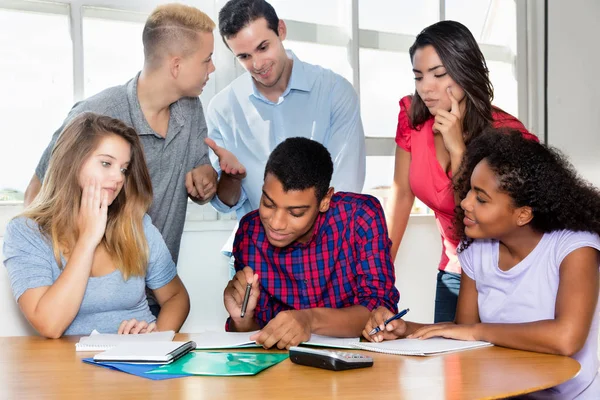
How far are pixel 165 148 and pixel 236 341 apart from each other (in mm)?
1009

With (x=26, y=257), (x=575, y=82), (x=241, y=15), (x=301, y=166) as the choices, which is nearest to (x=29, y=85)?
(x=241, y=15)

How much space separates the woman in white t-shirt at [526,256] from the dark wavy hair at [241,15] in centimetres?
96

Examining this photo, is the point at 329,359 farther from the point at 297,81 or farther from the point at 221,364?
the point at 297,81

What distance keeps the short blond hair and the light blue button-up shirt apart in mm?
344

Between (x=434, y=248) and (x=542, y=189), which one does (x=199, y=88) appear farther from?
A: (x=434, y=248)

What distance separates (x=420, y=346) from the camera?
61.9 inches

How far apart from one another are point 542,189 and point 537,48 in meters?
2.24

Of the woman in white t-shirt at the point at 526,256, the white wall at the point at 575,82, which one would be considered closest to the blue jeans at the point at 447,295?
the woman in white t-shirt at the point at 526,256

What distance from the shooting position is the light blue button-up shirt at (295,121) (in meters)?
2.67

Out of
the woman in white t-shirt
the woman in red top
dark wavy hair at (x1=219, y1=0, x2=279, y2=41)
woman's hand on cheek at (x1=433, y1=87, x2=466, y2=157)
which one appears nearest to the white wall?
the woman in red top

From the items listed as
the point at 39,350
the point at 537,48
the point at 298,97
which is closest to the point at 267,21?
the point at 298,97

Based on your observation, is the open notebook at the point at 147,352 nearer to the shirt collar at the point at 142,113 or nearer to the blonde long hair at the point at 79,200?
the blonde long hair at the point at 79,200

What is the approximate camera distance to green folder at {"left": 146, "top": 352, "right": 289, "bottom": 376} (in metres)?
1.33

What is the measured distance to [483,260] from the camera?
74.7 inches
